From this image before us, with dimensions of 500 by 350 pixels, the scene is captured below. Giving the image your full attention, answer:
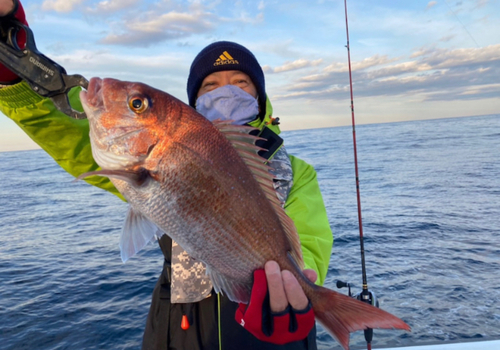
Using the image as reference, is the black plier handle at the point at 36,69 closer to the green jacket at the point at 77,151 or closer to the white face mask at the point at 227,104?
the green jacket at the point at 77,151

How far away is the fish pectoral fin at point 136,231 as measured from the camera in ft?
6.07

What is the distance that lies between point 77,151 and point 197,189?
139 cm

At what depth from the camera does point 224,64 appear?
3293 mm

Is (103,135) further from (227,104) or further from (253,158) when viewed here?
(227,104)

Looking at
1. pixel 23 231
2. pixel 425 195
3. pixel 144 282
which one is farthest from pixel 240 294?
pixel 425 195

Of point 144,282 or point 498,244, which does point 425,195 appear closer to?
point 498,244

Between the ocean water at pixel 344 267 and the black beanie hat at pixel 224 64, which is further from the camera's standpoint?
the ocean water at pixel 344 267

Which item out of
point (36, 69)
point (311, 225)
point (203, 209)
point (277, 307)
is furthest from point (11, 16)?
point (311, 225)

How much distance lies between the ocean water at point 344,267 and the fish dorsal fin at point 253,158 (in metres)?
3.44

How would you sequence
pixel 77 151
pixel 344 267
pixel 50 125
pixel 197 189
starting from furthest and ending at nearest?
pixel 344 267 < pixel 77 151 < pixel 50 125 < pixel 197 189

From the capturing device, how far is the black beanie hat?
3293 millimetres

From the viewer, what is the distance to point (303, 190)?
296 centimetres

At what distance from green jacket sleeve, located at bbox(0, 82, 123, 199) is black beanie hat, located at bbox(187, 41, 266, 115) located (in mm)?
1125

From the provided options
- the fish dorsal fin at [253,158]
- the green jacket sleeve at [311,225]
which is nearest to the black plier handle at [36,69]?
the fish dorsal fin at [253,158]
